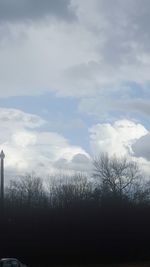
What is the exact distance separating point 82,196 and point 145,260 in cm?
1049

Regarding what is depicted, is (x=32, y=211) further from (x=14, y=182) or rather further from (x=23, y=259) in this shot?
(x=14, y=182)

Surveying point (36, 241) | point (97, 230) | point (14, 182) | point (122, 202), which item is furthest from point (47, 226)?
point (14, 182)

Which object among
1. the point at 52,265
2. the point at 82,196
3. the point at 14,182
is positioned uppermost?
the point at 14,182

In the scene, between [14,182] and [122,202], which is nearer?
[122,202]

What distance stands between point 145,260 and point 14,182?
40959 mm

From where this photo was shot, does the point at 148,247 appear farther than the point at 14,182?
No

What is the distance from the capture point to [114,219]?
160 ft

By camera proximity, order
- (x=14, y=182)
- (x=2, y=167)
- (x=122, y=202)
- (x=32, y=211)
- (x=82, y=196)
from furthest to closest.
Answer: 1. (x=14, y=182)
2. (x=82, y=196)
3. (x=122, y=202)
4. (x=32, y=211)
5. (x=2, y=167)

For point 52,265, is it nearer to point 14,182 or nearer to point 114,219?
point 114,219

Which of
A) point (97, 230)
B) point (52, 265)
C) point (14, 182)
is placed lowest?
point (52, 265)

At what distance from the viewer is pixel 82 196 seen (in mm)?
55219

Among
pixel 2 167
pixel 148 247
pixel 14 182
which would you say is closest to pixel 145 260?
pixel 148 247

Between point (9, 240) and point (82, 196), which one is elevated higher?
point (82, 196)

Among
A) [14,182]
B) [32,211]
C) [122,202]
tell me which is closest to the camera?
[32,211]
